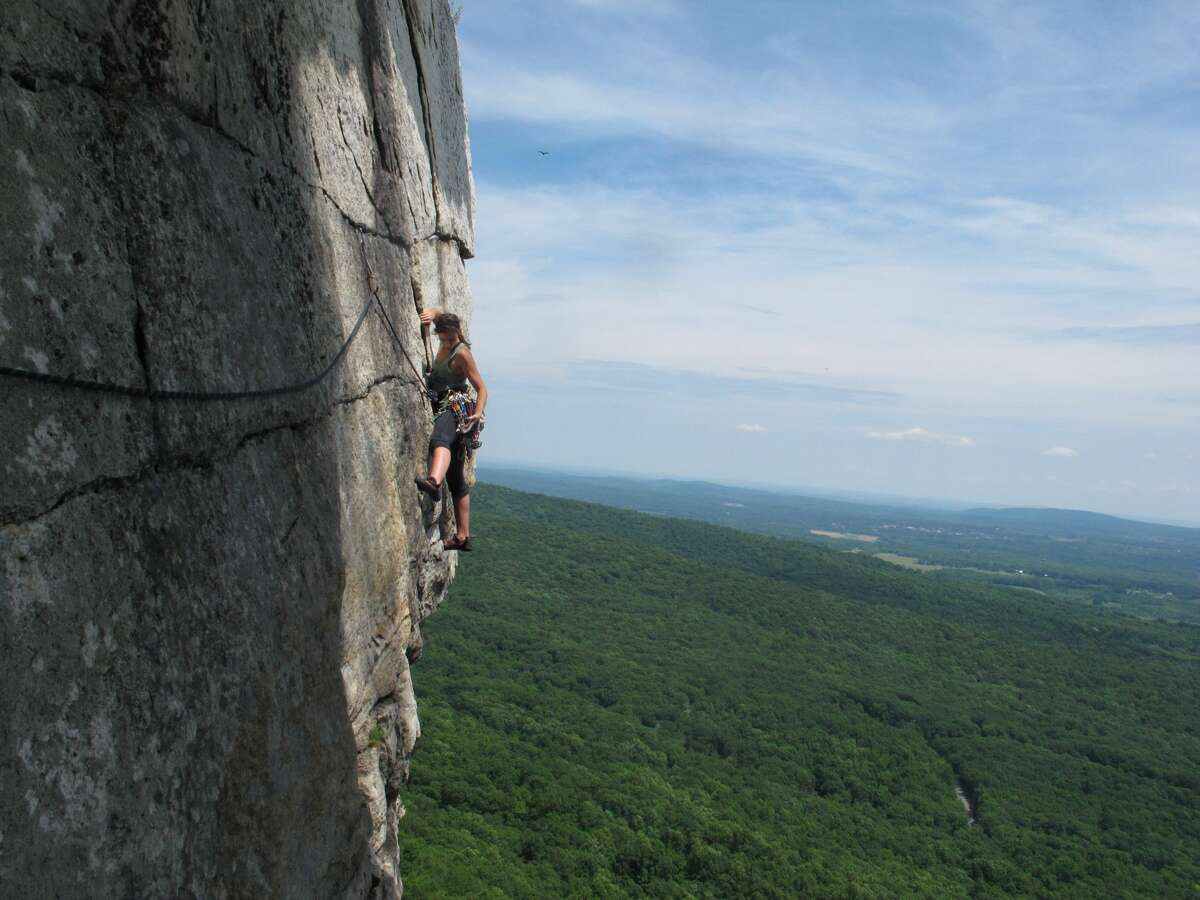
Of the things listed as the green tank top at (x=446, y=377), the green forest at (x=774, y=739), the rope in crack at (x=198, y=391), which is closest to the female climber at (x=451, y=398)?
the green tank top at (x=446, y=377)

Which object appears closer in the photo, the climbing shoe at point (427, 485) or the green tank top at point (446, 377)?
the climbing shoe at point (427, 485)

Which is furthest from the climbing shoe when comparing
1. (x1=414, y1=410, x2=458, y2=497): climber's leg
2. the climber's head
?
the climber's head

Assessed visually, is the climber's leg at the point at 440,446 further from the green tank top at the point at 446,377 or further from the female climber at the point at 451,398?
the green tank top at the point at 446,377

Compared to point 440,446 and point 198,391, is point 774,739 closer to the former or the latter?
point 440,446

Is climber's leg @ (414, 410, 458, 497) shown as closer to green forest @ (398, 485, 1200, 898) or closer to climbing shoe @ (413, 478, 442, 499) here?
climbing shoe @ (413, 478, 442, 499)

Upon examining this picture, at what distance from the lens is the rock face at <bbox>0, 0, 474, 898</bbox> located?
1.95 meters

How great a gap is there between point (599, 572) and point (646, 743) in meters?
42.2

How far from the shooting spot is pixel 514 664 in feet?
231

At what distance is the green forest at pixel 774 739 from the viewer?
4672cm

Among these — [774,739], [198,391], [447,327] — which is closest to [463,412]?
[447,327]

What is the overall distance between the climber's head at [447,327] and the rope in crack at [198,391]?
0.87 meters

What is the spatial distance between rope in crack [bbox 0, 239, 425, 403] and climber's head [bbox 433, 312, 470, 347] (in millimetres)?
869

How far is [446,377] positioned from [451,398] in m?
0.20

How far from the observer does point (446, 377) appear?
6.39 m
